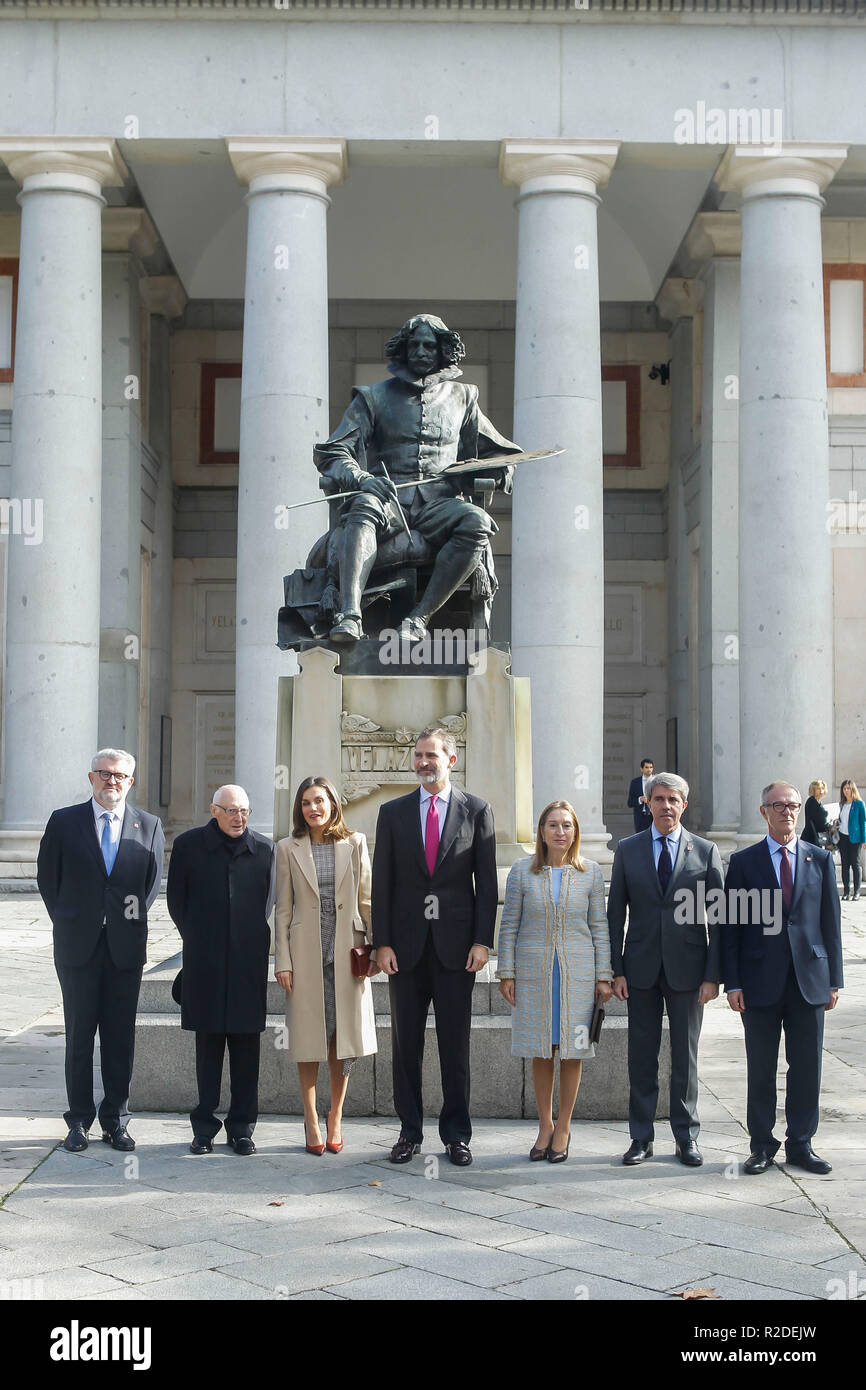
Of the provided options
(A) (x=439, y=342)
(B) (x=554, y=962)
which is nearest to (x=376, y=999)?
(B) (x=554, y=962)

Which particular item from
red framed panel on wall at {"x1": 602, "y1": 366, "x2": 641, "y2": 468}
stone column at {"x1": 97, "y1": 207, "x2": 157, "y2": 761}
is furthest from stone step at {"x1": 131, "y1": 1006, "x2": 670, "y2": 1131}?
red framed panel on wall at {"x1": 602, "y1": 366, "x2": 641, "y2": 468}

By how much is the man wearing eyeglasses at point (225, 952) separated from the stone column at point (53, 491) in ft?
45.4

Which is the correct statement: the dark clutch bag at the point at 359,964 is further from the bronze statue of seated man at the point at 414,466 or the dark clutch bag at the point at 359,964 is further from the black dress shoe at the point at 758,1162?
the bronze statue of seated man at the point at 414,466

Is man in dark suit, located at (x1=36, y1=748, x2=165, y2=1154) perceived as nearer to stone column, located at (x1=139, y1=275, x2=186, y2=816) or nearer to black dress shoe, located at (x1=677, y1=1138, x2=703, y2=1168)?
black dress shoe, located at (x1=677, y1=1138, x2=703, y2=1168)

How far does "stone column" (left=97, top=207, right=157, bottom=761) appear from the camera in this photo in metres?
26.2

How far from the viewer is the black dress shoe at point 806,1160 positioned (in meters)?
7.51

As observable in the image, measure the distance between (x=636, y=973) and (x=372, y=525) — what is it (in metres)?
3.86

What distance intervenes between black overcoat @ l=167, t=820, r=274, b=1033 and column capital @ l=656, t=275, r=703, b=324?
22170 millimetres

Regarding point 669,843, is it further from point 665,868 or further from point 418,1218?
point 418,1218

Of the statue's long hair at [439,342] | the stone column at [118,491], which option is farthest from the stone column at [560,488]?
the statue's long hair at [439,342]

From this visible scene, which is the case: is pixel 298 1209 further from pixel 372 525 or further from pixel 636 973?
pixel 372 525
